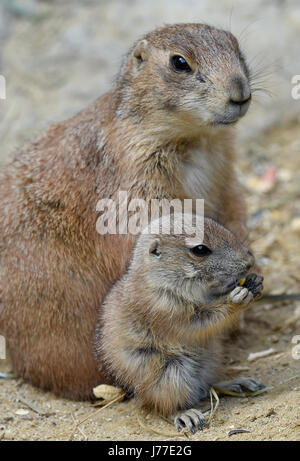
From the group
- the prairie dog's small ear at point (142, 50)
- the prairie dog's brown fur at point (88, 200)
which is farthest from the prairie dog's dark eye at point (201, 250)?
the prairie dog's small ear at point (142, 50)

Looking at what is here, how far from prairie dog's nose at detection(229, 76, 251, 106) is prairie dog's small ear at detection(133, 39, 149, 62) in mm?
767

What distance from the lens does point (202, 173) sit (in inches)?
207

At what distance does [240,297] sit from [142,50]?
6.19ft

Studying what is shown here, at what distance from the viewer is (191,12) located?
8750 mm

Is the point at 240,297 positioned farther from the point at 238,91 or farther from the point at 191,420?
the point at 238,91

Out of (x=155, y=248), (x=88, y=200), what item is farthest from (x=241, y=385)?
(x=88, y=200)

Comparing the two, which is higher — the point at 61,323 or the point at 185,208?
the point at 185,208

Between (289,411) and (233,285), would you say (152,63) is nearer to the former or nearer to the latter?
(233,285)

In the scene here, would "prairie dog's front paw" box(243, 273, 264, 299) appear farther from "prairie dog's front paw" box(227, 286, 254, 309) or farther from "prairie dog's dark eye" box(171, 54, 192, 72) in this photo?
"prairie dog's dark eye" box(171, 54, 192, 72)

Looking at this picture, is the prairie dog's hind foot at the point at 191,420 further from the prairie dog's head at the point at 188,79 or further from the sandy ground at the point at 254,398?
the prairie dog's head at the point at 188,79

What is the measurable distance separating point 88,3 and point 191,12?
1.32 meters

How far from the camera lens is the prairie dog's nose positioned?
460 centimetres
